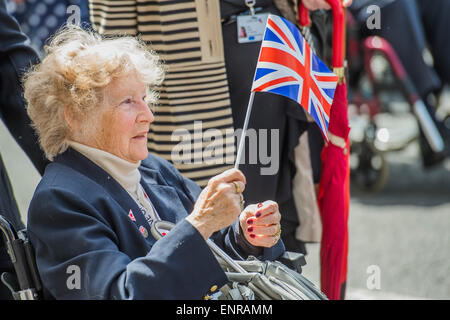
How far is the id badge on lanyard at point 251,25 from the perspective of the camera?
2.93 metres

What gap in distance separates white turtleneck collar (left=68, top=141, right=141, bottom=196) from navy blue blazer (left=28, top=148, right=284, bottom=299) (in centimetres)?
2

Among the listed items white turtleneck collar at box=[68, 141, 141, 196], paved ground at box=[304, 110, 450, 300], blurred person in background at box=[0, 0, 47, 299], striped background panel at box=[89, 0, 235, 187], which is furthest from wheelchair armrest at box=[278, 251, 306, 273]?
paved ground at box=[304, 110, 450, 300]

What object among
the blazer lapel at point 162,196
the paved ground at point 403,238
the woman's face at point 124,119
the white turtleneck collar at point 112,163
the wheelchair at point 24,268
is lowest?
the paved ground at point 403,238

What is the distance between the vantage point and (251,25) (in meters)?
2.94

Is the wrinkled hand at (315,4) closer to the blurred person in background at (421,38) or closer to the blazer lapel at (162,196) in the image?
the blazer lapel at (162,196)

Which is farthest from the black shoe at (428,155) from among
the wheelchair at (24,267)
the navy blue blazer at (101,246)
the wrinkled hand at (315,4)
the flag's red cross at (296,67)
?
the navy blue blazer at (101,246)

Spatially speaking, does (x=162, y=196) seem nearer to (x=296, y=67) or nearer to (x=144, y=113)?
(x=144, y=113)

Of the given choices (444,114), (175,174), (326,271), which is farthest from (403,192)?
(175,174)

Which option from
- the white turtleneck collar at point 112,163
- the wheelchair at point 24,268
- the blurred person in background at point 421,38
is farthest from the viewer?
the blurred person in background at point 421,38

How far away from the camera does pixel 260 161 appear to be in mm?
3029

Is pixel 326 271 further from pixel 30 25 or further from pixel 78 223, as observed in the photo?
pixel 30 25

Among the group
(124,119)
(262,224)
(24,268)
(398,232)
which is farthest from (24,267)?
(398,232)

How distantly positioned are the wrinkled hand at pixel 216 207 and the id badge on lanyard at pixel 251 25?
123 cm

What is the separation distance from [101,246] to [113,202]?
18cm
